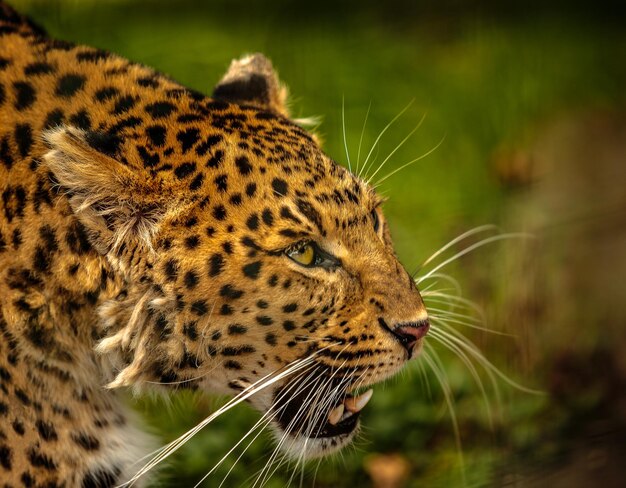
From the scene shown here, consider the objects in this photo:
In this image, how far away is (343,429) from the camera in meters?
3.98

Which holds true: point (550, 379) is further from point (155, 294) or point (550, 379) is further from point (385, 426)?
point (155, 294)

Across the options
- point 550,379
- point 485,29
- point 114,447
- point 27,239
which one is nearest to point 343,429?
point 114,447

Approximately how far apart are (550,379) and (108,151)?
318cm

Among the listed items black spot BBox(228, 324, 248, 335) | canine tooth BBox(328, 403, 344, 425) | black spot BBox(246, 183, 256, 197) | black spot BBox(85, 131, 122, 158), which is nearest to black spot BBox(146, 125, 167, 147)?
black spot BBox(85, 131, 122, 158)

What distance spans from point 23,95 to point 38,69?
141 millimetres

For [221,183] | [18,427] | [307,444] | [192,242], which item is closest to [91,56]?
[221,183]

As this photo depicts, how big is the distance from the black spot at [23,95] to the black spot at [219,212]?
828 mm

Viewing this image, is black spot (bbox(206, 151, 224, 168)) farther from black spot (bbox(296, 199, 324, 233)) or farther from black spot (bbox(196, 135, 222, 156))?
black spot (bbox(296, 199, 324, 233))

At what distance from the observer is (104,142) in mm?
3402

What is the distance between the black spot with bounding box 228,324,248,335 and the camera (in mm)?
3553

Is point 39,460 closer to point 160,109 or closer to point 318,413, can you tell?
point 318,413

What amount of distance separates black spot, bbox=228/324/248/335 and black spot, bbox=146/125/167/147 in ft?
2.35

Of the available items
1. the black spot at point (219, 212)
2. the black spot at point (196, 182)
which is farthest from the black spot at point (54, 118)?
the black spot at point (219, 212)

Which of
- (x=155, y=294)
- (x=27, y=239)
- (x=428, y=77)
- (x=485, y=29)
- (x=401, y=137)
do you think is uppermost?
(x=485, y=29)
